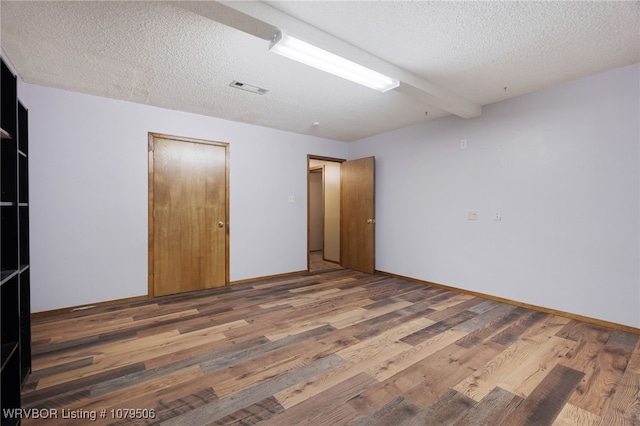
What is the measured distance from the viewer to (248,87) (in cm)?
319

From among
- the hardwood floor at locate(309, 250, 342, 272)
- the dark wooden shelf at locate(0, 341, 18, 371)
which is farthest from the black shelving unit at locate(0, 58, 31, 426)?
the hardwood floor at locate(309, 250, 342, 272)

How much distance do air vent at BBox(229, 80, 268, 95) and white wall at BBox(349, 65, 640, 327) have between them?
264 cm

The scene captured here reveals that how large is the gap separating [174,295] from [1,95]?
116 inches

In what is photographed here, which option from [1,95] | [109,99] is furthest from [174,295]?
[1,95]

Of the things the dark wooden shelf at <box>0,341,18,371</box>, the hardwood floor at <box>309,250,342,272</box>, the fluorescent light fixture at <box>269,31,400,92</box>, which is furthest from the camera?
the hardwood floor at <box>309,250,342,272</box>

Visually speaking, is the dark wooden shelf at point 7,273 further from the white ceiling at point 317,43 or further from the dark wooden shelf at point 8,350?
the white ceiling at point 317,43

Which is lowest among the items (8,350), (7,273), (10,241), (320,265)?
(320,265)

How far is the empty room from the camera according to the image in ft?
5.98

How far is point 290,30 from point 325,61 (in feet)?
1.54

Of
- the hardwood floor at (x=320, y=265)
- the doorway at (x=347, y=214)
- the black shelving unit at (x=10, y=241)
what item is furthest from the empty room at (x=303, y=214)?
the hardwood floor at (x=320, y=265)

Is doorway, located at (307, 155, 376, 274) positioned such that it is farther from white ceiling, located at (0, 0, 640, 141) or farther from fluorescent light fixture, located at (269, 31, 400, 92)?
fluorescent light fixture, located at (269, 31, 400, 92)

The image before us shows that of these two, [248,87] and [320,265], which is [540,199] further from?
[320,265]

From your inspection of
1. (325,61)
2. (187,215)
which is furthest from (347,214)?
(325,61)

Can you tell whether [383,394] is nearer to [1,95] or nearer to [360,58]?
[360,58]
